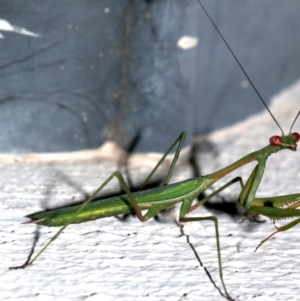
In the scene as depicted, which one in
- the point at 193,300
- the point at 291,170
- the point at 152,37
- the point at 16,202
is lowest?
the point at 193,300

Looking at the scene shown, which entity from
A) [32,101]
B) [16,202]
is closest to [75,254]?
[16,202]

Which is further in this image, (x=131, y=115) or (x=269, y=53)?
(x=269, y=53)

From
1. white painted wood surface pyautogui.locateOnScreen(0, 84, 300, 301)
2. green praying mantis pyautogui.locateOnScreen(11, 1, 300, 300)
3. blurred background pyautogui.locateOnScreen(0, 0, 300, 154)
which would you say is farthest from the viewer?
blurred background pyautogui.locateOnScreen(0, 0, 300, 154)

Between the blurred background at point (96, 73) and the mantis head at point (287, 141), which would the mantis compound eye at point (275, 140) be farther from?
the blurred background at point (96, 73)

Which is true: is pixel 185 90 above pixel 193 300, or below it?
above

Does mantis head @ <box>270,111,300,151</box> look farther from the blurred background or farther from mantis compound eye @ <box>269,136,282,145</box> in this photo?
the blurred background

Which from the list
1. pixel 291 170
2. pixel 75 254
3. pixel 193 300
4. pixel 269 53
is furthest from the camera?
pixel 269 53

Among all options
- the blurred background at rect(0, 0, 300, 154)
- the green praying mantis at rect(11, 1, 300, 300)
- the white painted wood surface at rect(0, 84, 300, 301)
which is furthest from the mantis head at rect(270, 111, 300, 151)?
the blurred background at rect(0, 0, 300, 154)

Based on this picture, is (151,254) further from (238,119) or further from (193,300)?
(238,119)

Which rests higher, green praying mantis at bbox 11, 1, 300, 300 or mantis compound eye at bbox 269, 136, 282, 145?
mantis compound eye at bbox 269, 136, 282, 145
